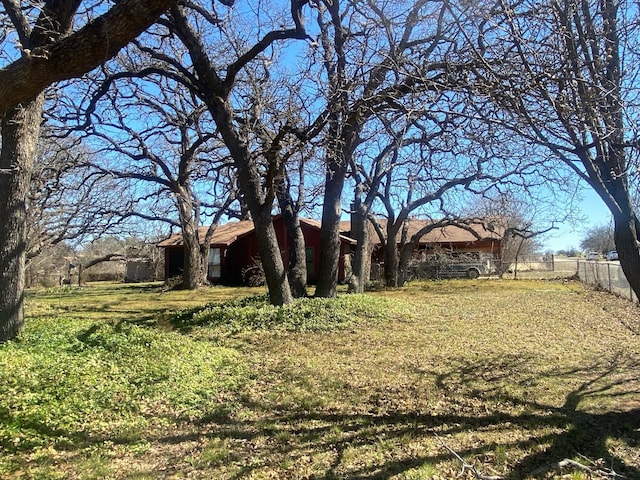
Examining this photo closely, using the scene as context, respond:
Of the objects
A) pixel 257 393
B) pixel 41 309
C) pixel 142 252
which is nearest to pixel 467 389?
pixel 257 393

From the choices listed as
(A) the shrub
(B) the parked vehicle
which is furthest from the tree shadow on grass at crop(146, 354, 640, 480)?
(B) the parked vehicle

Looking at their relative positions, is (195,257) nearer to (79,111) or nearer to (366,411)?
(79,111)

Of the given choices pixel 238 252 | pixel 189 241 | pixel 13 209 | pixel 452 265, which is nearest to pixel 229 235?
pixel 238 252

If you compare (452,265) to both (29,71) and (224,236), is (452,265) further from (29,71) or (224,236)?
(29,71)

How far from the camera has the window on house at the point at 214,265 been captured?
2758cm

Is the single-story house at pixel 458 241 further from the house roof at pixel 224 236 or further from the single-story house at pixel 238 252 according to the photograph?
the house roof at pixel 224 236

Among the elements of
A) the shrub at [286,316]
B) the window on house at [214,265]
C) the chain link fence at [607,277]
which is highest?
the window on house at [214,265]

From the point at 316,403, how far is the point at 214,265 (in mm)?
23387

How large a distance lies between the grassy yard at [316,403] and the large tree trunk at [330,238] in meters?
3.13

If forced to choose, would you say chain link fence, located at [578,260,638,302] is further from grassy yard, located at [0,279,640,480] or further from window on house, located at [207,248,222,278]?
window on house, located at [207,248,222,278]

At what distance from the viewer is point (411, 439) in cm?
423

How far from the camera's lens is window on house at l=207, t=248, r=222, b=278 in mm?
27578

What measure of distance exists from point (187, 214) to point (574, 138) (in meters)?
18.9

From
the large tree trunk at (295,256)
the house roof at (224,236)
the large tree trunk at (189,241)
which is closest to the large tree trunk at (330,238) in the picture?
the large tree trunk at (295,256)
